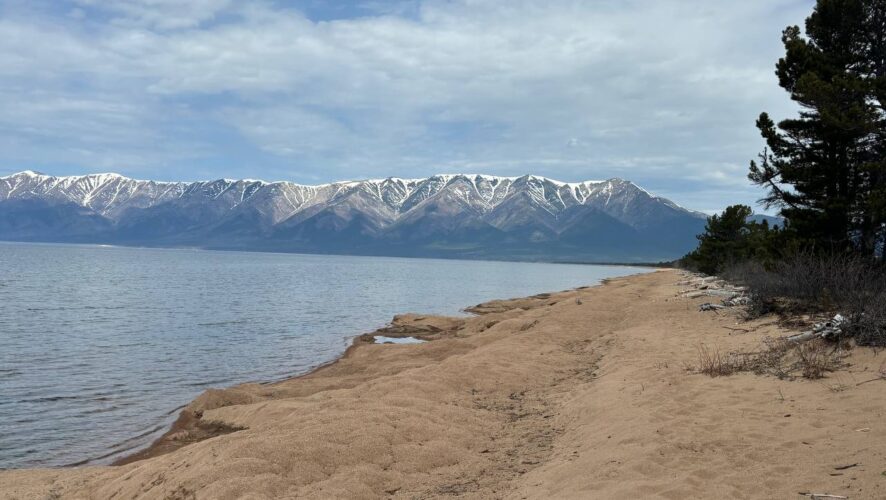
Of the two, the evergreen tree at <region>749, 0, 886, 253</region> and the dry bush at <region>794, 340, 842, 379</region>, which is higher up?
the evergreen tree at <region>749, 0, 886, 253</region>

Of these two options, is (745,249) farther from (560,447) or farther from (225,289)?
(225,289)

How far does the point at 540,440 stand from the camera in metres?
10.2

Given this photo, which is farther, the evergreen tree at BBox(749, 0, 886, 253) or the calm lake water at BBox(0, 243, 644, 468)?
the evergreen tree at BBox(749, 0, 886, 253)

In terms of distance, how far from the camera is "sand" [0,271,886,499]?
697 centimetres

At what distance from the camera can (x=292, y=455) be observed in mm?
8844

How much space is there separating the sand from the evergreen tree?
772 cm

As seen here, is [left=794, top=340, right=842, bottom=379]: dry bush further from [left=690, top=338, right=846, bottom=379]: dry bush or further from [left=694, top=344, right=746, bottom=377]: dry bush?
[left=694, top=344, right=746, bottom=377]: dry bush

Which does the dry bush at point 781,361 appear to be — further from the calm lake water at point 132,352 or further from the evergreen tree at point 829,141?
the calm lake water at point 132,352

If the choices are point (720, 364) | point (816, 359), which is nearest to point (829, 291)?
point (720, 364)

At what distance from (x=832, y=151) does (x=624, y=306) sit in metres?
14.1

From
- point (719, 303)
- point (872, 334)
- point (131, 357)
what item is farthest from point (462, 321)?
point (872, 334)

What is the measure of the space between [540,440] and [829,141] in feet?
59.9

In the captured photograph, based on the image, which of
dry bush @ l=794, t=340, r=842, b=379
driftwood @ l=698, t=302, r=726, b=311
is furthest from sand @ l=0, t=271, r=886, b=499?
driftwood @ l=698, t=302, r=726, b=311

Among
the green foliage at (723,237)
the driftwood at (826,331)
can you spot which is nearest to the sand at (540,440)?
the driftwood at (826,331)
